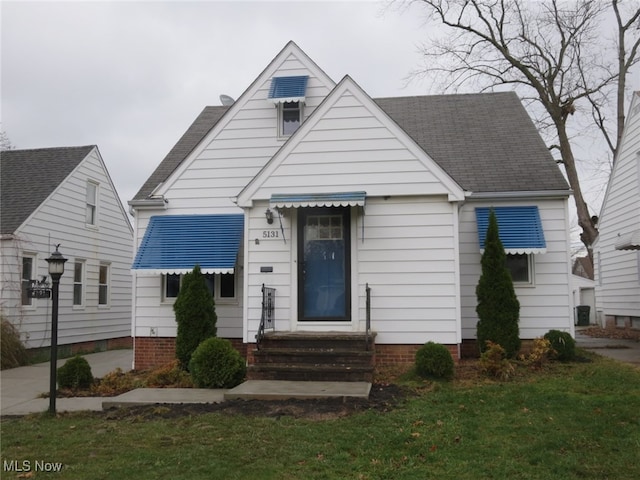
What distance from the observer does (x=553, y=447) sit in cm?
582

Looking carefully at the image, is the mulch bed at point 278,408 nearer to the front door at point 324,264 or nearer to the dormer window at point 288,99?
the front door at point 324,264

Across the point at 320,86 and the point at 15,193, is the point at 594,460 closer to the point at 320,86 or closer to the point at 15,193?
the point at 320,86

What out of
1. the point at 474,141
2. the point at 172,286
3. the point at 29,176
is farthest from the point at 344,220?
the point at 29,176

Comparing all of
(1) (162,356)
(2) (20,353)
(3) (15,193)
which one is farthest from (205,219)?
(3) (15,193)

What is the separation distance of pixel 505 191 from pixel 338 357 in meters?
5.39

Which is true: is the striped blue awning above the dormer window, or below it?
below

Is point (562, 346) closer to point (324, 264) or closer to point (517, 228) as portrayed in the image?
point (517, 228)

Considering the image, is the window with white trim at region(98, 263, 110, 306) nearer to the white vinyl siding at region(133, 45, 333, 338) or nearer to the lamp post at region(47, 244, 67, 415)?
the white vinyl siding at region(133, 45, 333, 338)

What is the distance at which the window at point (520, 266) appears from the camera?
1191 cm

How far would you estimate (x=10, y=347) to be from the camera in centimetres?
1398

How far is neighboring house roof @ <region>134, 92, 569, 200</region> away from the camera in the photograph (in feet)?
40.5

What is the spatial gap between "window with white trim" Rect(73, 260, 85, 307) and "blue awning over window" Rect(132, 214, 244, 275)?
6.95 meters

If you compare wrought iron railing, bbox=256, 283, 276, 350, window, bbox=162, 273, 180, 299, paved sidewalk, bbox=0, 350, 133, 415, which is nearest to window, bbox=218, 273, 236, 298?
window, bbox=162, 273, 180, 299

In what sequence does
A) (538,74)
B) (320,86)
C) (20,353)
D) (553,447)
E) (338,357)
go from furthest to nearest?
(538,74) < (20,353) < (320,86) < (338,357) < (553,447)
